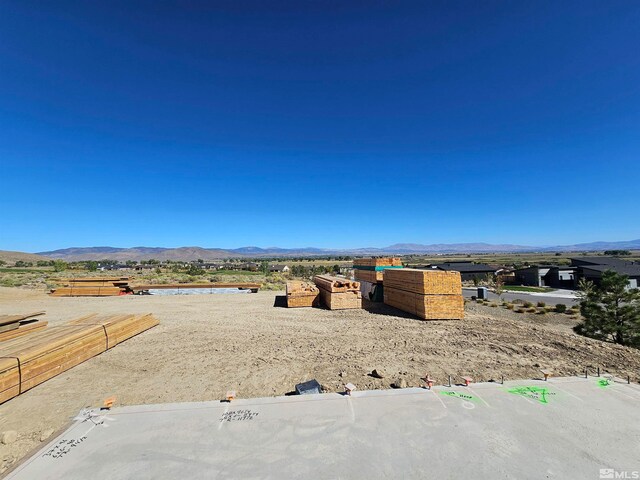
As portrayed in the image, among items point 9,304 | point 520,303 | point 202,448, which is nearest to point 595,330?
point 520,303

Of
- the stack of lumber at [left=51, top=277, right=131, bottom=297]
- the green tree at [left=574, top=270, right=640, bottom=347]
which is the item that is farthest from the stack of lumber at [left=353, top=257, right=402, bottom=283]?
the stack of lumber at [left=51, top=277, right=131, bottom=297]

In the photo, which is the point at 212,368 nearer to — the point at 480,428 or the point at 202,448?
the point at 202,448

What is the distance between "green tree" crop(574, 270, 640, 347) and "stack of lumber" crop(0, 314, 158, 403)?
20264mm

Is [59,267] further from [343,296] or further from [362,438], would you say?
[362,438]

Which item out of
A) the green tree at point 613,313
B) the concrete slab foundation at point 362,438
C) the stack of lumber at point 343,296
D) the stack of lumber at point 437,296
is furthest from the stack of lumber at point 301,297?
the green tree at point 613,313

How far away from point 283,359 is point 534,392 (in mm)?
6302

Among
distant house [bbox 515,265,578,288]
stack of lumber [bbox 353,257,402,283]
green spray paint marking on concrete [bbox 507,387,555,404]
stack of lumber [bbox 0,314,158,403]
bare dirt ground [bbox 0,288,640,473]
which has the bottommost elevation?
distant house [bbox 515,265,578,288]

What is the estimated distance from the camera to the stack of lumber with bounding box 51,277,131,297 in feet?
77.8

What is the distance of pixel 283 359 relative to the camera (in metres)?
8.88

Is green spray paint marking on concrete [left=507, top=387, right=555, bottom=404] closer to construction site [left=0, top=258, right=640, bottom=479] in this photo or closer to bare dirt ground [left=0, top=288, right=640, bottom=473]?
construction site [left=0, top=258, right=640, bottom=479]

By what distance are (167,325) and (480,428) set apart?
13393 millimetres

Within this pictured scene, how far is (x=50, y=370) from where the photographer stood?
7465 mm

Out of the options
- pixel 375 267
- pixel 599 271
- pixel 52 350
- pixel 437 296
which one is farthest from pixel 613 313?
pixel 599 271

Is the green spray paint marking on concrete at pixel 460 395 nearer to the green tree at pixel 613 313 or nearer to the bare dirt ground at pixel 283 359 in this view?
the bare dirt ground at pixel 283 359
